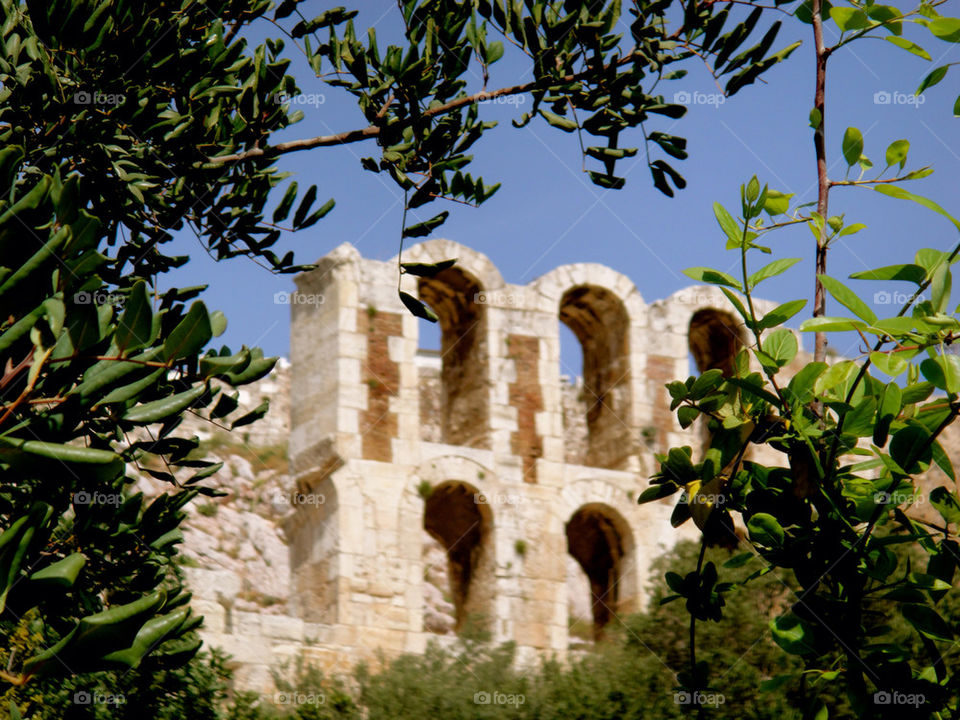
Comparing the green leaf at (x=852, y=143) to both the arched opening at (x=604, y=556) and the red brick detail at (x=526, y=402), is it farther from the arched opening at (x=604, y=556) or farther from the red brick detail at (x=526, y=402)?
the red brick detail at (x=526, y=402)

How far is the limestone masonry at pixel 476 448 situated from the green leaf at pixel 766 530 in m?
13.1

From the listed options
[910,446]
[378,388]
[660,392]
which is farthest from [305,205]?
[660,392]

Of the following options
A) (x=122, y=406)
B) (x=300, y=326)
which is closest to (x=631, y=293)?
(x=300, y=326)

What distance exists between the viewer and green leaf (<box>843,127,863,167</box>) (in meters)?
3.85

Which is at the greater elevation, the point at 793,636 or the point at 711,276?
the point at 711,276

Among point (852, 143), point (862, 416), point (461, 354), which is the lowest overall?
point (862, 416)

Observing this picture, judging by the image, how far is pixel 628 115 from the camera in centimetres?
612

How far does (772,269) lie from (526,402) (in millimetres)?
16540

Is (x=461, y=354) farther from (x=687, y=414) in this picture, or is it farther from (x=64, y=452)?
Answer: (x=64, y=452)

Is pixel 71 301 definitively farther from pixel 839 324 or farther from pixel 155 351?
pixel 839 324

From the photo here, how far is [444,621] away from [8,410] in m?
24.2

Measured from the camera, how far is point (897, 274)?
3.54 metres

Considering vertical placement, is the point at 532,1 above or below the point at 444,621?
above

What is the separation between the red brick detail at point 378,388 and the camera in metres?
18.8
